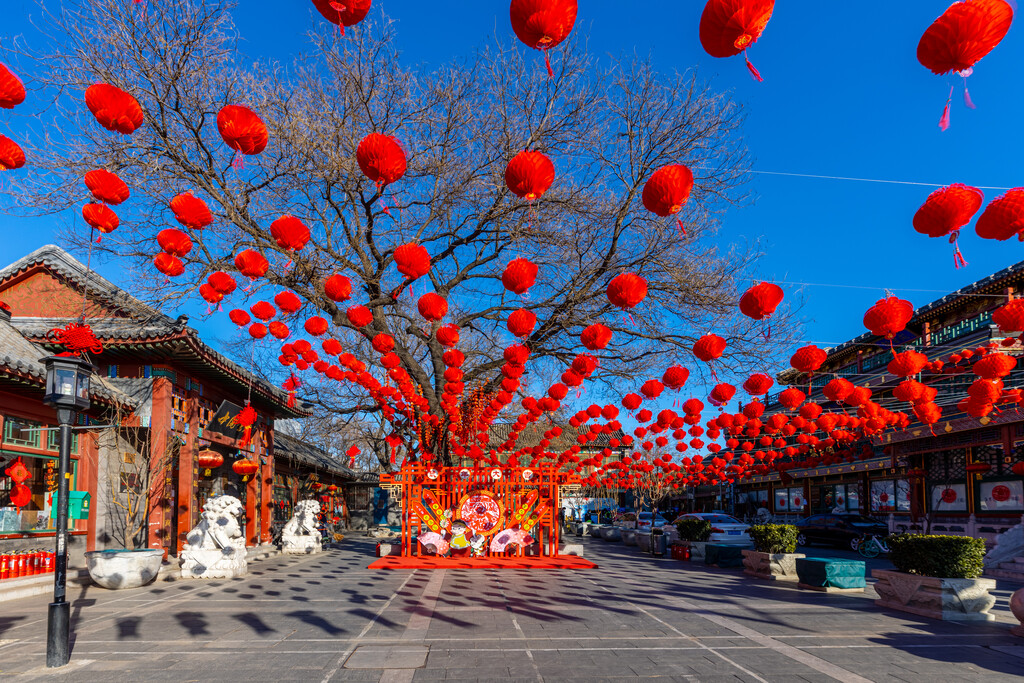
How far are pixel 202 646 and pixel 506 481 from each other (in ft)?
33.8

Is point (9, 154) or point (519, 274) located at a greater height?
point (9, 154)

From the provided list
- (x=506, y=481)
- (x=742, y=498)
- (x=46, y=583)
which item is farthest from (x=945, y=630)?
(x=742, y=498)

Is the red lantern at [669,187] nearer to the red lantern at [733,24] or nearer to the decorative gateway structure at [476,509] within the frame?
the red lantern at [733,24]

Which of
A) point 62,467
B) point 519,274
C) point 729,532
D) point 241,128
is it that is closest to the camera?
point 241,128

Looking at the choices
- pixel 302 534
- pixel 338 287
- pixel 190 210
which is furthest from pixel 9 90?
pixel 302 534

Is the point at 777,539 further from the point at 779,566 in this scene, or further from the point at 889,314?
the point at 889,314

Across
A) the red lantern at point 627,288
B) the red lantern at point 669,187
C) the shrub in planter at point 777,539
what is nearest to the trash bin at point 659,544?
the shrub in planter at point 777,539

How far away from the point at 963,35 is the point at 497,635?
24.9 feet

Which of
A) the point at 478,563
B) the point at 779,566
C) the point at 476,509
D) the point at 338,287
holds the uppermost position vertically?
the point at 338,287

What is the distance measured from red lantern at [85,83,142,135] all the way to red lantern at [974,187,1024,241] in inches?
329

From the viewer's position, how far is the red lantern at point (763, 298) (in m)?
9.40

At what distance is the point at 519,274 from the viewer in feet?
30.3

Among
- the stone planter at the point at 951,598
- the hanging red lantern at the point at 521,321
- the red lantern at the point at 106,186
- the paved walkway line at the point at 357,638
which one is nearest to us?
the paved walkway line at the point at 357,638

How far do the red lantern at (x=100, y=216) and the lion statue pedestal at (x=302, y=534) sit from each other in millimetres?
14777
